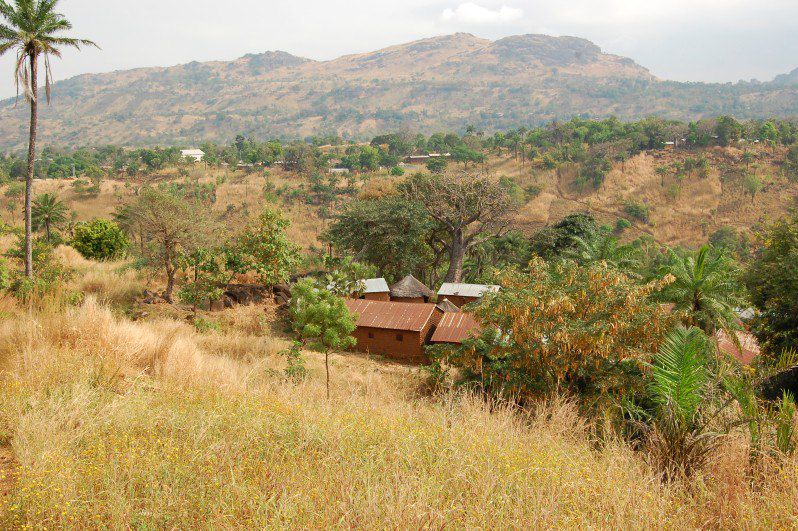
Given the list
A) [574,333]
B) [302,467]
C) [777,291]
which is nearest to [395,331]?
[777,291]

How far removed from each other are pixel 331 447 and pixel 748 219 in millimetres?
65463

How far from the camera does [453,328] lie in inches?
724

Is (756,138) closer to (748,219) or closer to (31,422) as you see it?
(748,219)

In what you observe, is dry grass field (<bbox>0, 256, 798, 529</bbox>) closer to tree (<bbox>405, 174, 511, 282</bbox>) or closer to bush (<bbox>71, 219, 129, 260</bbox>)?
bush (<bbox>71, 219, 129, 260</bbox>)

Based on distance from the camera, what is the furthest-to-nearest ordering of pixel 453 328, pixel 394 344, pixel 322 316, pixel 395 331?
pixel 394 344 < pixel 395 331 < pixel 453 328 < pixel 322 316

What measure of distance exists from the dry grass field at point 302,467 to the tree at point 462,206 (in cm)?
2434

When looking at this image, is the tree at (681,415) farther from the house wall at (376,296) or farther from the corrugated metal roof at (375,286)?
the house wall at (376,296)

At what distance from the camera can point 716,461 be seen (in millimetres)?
3994

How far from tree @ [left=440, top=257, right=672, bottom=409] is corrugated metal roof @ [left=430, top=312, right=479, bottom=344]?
823 cm

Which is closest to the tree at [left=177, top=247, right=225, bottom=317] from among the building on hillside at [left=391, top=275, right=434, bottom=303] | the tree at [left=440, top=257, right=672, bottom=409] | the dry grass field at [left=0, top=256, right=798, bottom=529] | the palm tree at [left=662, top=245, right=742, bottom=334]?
the building on hillside at [left=391, top=275, right=434, bottom=303]

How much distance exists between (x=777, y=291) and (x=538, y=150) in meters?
73.2

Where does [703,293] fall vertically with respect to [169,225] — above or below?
below

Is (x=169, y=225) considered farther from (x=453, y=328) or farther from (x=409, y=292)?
(x=409, y=292)

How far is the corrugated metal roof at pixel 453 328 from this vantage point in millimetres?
17406
